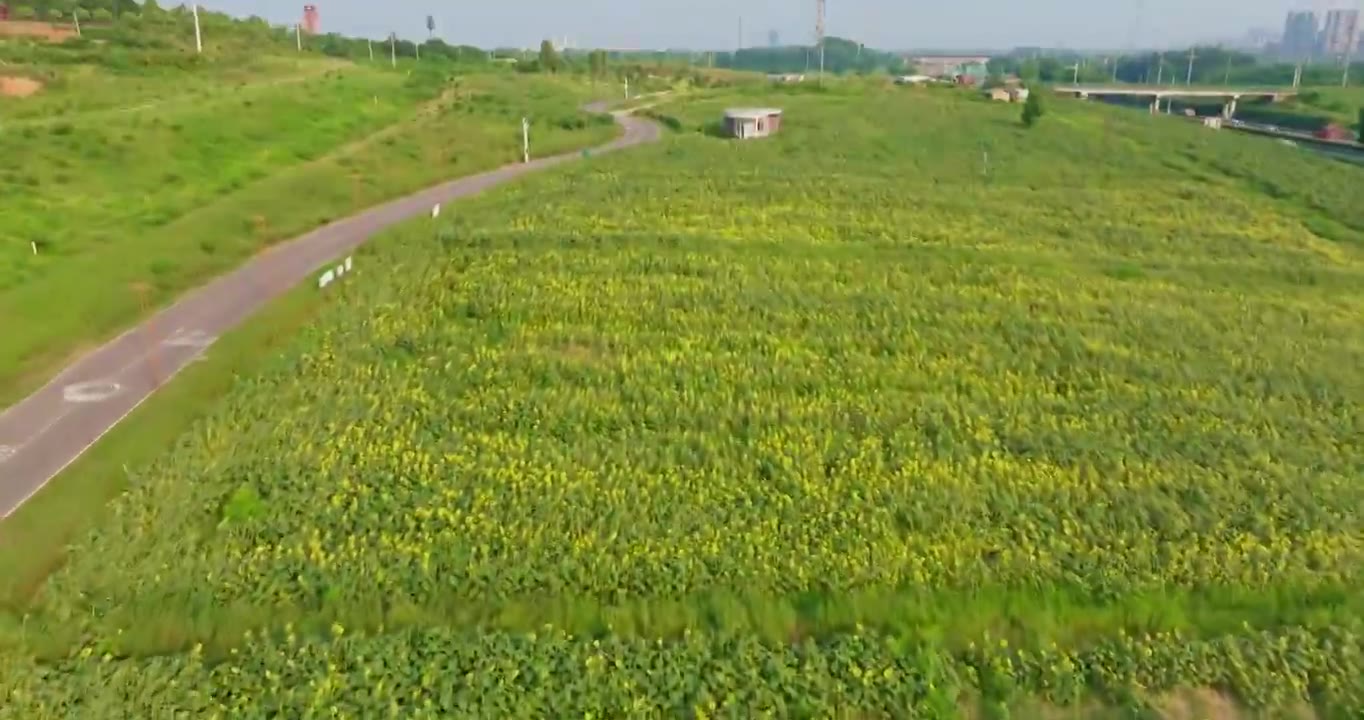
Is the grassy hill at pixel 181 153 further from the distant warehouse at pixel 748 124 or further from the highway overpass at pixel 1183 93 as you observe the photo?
the highway overpass at pixel 1183 93

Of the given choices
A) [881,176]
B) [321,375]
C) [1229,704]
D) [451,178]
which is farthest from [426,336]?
[881,176]

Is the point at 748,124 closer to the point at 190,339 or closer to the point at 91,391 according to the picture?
the point at 190,339

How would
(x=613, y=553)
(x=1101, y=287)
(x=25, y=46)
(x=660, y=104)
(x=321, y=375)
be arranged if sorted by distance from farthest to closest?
(x=660, y=104), (x=25, y=46), (x=1101, y=287), (x=321, y=375), (x=613, y=553)

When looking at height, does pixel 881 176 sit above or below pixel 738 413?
above

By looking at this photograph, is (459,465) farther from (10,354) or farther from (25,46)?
(25,46)

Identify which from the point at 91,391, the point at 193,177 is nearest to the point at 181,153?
the point at 193,177

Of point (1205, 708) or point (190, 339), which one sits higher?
point (190, 339)
